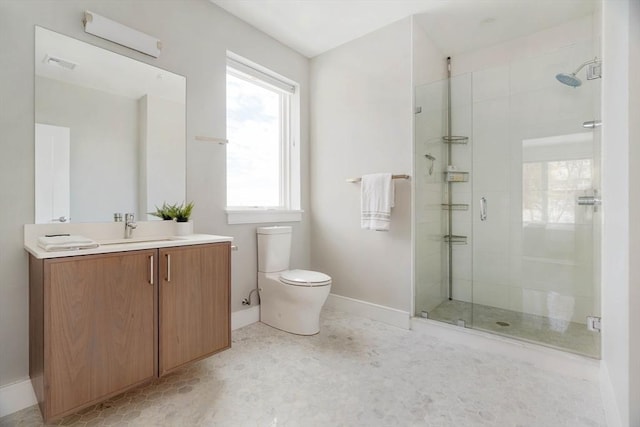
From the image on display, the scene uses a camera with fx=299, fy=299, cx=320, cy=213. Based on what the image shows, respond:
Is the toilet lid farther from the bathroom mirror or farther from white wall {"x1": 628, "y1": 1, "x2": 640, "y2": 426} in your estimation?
white wall {"x1": 628, "y1": 1, "x2": 640, "y2": 426}

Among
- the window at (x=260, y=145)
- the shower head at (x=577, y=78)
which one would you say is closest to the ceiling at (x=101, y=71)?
the window at (x=260, y=145)

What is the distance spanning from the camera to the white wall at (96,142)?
164 cm

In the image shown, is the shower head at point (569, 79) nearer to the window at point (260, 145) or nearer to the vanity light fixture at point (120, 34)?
the window at point (260, 145)

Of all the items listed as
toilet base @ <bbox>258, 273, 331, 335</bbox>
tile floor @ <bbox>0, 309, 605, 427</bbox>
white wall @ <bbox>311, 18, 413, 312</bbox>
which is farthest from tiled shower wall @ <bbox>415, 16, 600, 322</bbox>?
toilet base @ <bbox>258, 273, 331, 335</bbox>

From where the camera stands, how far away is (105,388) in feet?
4.52

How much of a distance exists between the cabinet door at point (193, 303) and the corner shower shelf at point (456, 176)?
6.90ft

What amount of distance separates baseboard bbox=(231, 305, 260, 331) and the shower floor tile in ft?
4.84

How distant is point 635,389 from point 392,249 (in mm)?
1686

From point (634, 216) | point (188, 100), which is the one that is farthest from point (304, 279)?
point (634, 216)

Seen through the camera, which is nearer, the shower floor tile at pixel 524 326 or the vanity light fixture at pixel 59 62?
the vanity light fixture at pixel 59 62

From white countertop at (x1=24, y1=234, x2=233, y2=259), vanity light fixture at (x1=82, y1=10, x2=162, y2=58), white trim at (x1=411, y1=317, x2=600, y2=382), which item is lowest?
white trim at (x1=411, y1=317, x2=600, y2=382)

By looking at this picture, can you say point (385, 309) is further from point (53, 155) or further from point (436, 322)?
point (53, 155)

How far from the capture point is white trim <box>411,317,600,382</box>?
1769 mm

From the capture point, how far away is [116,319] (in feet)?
4.64
